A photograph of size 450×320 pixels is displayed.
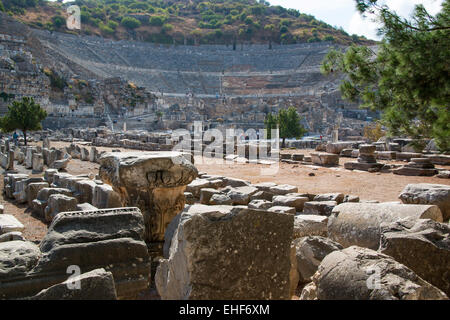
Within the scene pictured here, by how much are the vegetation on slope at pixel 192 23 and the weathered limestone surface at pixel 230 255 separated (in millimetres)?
73070

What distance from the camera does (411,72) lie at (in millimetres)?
4371

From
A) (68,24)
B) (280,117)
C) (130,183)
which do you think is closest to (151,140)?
(280,117)

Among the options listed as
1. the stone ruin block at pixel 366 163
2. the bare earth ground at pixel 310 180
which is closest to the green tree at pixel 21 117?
the bare earth ground at pixel 310 180

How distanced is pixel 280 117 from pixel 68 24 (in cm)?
6113

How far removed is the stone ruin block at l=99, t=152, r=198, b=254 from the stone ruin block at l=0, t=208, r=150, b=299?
1.17m

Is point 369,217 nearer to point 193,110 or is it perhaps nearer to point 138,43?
point 193,110

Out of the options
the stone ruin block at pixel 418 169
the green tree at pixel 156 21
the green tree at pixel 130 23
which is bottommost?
the stone ruin block at pixel 418 169

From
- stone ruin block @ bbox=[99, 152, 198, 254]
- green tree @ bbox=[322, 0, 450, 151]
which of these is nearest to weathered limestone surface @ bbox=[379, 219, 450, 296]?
green tree @ bbox=[322, 0, 450, 151]

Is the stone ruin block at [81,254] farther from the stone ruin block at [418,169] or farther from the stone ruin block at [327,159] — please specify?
the stone ruin block at [327,159]

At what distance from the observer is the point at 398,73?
4398mm

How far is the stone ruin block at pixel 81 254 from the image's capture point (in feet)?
9.05

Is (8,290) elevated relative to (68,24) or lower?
lower

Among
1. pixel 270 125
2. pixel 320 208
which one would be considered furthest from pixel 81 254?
pixel 270 125

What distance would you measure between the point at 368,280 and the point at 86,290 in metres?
1.77
